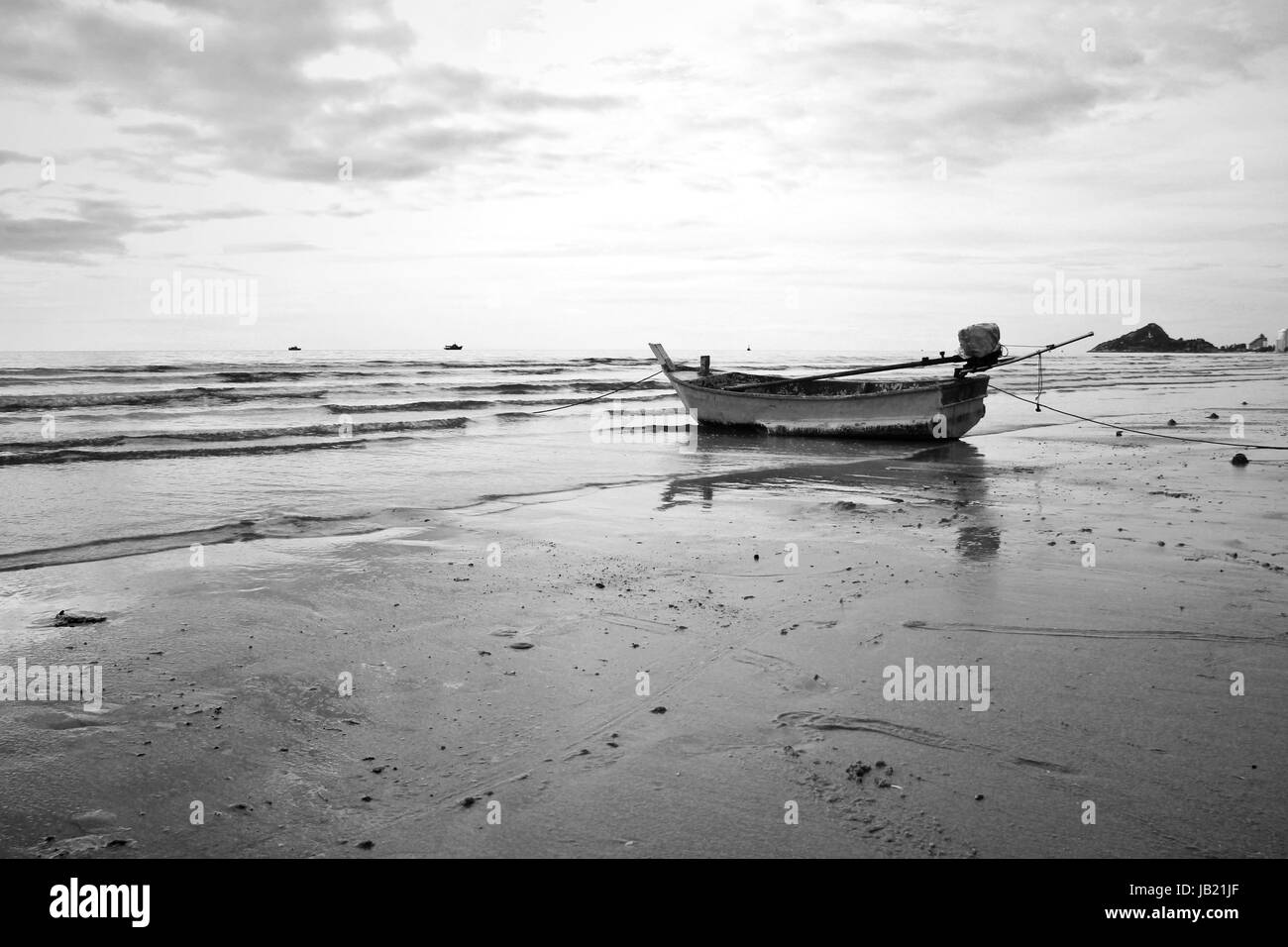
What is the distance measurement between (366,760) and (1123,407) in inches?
Result: 1147

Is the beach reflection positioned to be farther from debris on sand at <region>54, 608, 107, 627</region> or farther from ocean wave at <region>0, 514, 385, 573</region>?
debris on sand at <region>54, 608, 107, 627</region>

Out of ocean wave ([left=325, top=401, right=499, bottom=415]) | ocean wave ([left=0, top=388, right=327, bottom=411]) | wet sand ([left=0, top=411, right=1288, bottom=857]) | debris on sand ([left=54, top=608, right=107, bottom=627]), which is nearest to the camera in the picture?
wet sand ([left=0, top=411, right=1288, bottom=857])

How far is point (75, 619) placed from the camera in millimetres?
6141

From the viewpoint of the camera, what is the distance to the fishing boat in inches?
697

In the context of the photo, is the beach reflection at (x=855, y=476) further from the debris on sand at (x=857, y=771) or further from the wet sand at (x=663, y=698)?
the debris on sand at (x=857, y=771)

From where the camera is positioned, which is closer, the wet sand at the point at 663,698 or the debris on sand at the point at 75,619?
the wet sand at the point at 663,698

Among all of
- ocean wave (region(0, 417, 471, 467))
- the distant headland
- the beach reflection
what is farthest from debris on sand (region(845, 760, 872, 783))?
the distant headland

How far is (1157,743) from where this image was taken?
13.2 feet

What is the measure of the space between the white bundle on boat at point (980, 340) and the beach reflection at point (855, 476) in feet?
6.40

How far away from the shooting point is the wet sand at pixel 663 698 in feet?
11.0

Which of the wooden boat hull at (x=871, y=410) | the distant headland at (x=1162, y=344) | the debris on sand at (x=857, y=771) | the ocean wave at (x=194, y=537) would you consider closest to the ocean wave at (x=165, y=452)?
the ocean wave at (x=194, y=537)

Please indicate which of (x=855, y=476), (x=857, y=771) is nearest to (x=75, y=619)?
(x=857, y=771)

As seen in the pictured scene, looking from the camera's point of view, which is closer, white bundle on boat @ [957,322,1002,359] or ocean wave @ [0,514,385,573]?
ocean wave @ [0,514,385,573]
